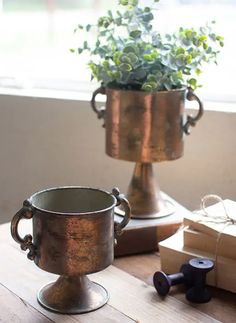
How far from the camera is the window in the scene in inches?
54.9

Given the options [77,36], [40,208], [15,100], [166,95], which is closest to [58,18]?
[77,36]

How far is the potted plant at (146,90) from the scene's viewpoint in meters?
0.99

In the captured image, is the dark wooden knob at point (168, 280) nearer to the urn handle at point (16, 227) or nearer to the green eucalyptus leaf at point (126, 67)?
the urn handle at point (16, 227)

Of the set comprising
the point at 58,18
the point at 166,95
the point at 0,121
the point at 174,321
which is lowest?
the point at 174,321

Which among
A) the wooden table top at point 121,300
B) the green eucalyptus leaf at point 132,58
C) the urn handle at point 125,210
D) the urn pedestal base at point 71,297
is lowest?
the wooden table top at point 121,300

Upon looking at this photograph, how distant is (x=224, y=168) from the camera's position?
4.17 ft

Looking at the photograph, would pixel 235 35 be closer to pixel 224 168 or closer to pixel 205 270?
pixel 224 168

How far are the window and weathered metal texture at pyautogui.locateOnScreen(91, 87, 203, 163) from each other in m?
0.38

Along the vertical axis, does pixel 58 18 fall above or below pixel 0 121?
above

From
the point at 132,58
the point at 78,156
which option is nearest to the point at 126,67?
the point at 132,58

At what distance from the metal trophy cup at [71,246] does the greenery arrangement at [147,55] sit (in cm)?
24

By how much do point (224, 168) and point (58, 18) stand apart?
1.97 feet

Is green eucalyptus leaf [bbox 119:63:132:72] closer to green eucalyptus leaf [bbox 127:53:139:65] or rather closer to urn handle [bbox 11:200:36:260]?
green eucalyptus leaf [bbox 127:53:139:65]

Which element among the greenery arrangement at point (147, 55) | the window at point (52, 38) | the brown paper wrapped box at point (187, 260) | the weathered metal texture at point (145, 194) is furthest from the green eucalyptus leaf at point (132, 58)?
the window at point (52, 38)
